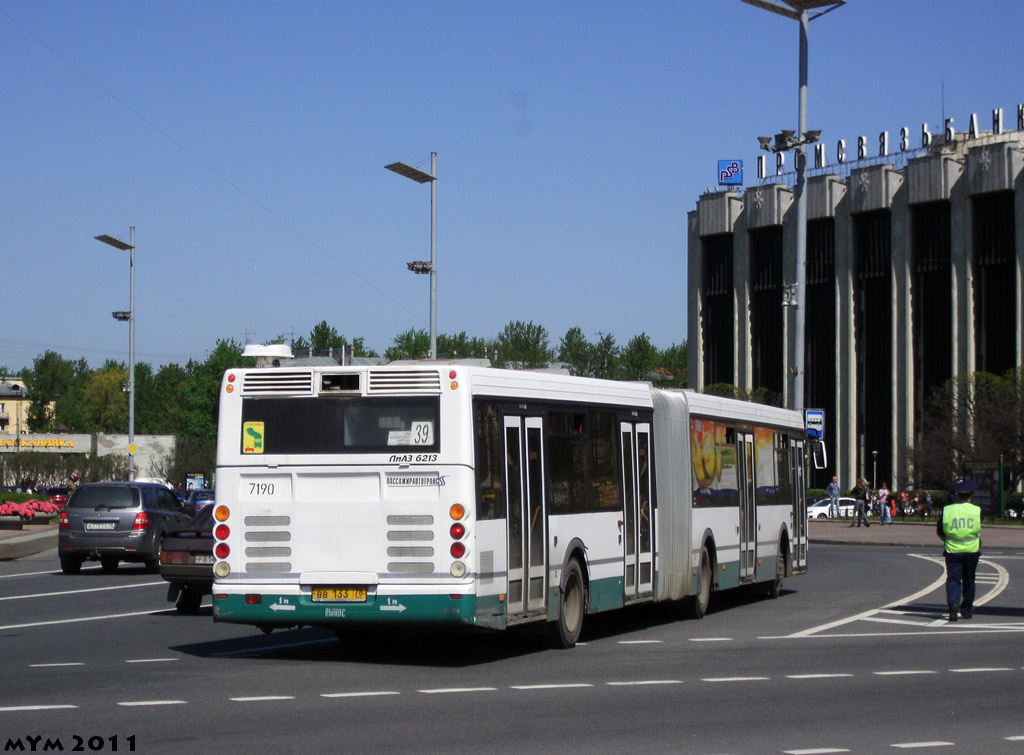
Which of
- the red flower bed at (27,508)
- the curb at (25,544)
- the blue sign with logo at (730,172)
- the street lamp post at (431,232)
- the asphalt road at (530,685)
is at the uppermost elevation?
the blue sign with logo at (730,172)

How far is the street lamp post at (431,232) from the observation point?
36844 millimetres

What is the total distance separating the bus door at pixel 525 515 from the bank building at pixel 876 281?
226ft

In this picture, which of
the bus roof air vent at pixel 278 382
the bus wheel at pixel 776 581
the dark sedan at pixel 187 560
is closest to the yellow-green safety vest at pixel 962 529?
the bus wheel at pixel 776 581

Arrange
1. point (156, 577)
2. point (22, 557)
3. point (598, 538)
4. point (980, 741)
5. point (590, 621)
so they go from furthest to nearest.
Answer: point (22, 557) < point (156, 577) < point (590, 621) < point (598, 538) < point (980, 741)

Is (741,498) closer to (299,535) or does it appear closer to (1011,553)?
(299,535)

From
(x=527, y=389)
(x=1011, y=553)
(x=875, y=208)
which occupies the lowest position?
(x=1011, y=553)

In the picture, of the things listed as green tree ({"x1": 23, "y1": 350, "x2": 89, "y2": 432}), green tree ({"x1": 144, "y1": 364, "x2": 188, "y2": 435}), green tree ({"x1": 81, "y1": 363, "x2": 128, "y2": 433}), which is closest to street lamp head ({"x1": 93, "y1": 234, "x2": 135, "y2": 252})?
green tree ({"x1": 144, "y1": 364, "x2": 188, "y2": 435})

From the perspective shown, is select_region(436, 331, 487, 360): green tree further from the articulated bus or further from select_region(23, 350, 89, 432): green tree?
the articulated bus

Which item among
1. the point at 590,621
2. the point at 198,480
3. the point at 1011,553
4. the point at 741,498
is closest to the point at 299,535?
the point at 590,621

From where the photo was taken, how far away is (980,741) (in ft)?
30.1

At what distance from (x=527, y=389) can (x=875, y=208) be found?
75.3 metres

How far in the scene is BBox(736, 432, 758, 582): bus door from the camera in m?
20.5

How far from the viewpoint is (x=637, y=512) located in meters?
16.4

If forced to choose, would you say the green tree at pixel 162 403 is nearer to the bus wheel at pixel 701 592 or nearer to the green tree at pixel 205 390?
the green tree at pixel 205 390
